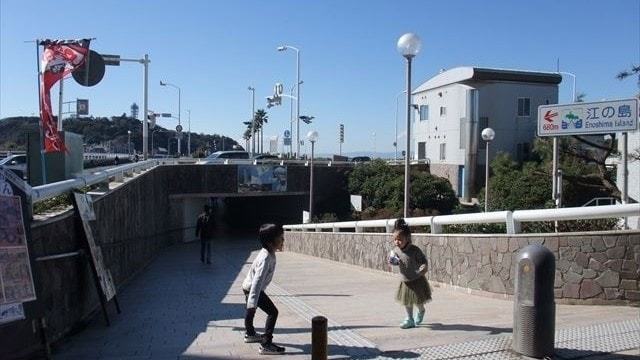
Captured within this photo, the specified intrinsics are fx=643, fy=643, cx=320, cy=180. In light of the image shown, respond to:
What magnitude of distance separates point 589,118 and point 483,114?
35.4 metres

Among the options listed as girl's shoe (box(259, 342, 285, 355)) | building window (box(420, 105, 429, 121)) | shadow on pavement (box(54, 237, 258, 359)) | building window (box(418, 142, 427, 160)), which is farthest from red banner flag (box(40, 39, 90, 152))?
building window (box(418, 142, 427, 160))

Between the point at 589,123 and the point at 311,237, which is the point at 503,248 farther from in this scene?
the point at 311,237

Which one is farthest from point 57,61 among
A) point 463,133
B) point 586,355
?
point 463,133

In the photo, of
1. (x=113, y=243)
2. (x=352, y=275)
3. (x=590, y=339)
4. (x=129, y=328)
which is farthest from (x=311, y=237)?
(x=590, y=339)

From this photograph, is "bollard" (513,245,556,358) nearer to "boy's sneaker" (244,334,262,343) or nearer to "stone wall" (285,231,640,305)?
"stone wall" (285,231,640,305)

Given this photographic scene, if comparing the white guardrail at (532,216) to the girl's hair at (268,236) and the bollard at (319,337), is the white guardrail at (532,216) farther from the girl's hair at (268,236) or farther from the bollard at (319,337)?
the bollard at (319,337)

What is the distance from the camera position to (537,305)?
5469mm

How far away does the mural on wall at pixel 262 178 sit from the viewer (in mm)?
39000

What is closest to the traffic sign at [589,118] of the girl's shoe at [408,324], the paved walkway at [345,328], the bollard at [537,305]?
the paved walkway at [345,328]

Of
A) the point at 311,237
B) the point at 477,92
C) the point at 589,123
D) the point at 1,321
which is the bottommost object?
the point at 311,237

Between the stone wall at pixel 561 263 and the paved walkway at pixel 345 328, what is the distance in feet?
0.67

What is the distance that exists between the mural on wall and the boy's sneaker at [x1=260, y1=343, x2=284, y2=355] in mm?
33040

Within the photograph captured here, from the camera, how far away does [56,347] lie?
21.2ft

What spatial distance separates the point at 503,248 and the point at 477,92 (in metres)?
37.8
